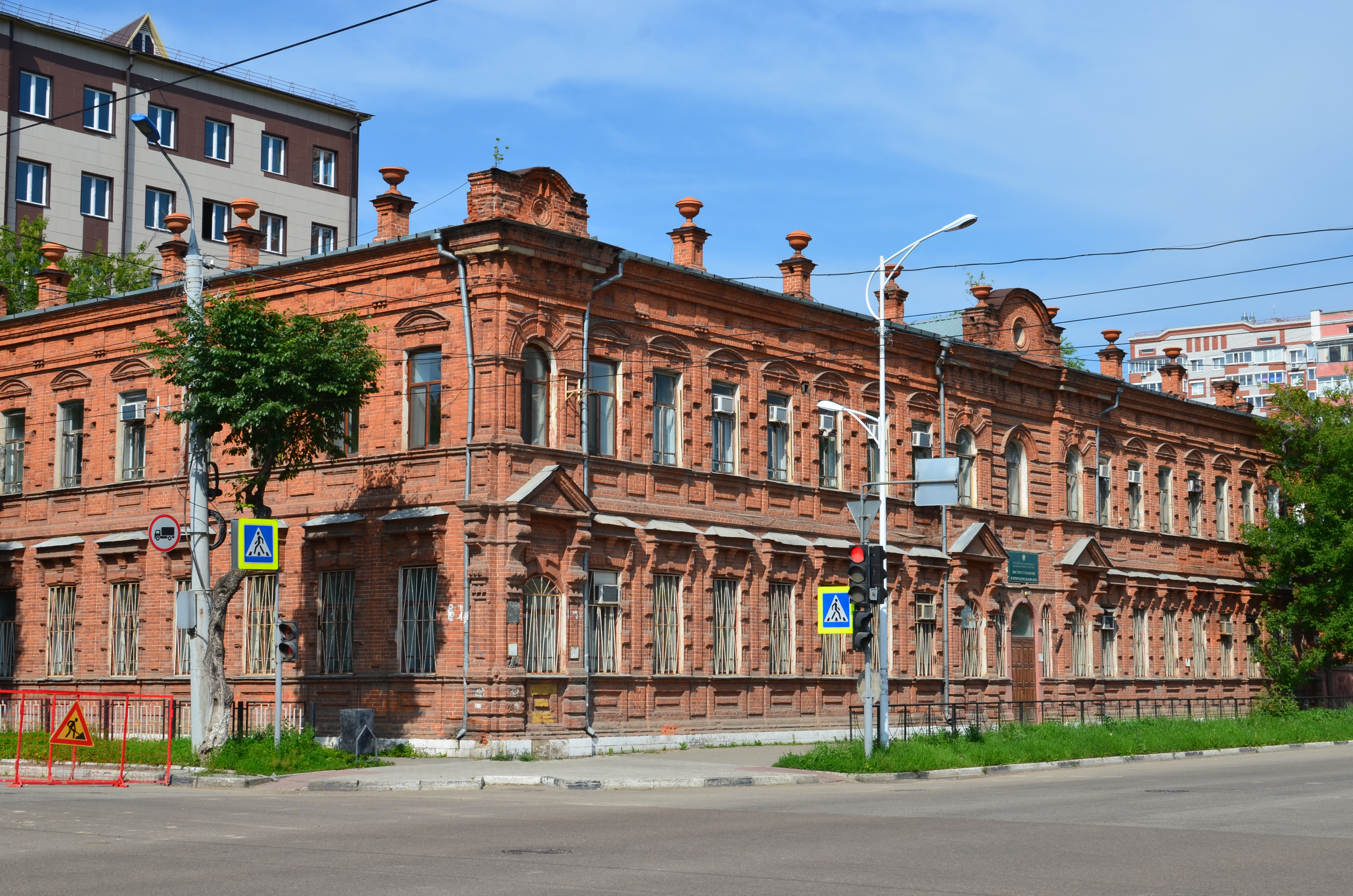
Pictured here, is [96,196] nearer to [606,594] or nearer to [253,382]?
[606,594]

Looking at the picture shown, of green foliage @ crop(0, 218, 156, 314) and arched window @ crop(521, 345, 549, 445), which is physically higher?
green foliage @ crop(0, 218, 156, 314)

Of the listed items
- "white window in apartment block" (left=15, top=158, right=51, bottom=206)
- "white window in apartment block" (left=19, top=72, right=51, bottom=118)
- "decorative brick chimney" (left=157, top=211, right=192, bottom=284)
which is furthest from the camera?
"white window in apartment block" (left=15, top=158, right=51, bottom=206)

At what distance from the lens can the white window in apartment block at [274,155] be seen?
65.9 m

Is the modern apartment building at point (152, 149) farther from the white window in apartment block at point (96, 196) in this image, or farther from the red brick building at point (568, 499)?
the red brick building at point (568, 499)

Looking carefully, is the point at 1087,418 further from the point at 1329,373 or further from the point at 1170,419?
the point at 1329,373

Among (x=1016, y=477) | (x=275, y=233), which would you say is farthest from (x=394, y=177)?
(x=275, y=233)

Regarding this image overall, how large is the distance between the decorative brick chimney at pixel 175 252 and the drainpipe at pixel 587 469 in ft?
33.8

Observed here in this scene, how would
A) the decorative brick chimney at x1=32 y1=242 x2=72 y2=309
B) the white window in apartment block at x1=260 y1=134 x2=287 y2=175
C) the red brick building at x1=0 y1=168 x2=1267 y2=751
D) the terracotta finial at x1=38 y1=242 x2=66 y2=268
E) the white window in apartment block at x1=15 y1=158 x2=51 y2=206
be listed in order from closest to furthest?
1. the red brick building at x1=0 y1=168 x2=1267 y2=751
2. the decorative brick chimney at x1=32 y1=242 x2=72 y2=309
3. the terracotta finial at x1=38 y1=242 x2=66 y2=268
4. the white window in apartment block at x1=15 y1=158 x2=51 y2=206
5. the white window in apartment block at x1=260 y1=134 x2=287 y2=175

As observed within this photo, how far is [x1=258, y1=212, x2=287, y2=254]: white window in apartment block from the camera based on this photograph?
6575cm

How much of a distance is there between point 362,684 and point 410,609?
1.75 metres

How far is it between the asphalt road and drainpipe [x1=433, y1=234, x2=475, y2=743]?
5.02 m

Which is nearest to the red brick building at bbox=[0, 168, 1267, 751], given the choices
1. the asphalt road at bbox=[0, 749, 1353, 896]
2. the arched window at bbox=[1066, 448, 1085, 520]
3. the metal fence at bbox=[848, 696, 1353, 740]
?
the arched window at bbox=[1066, 448, 1085, 520]

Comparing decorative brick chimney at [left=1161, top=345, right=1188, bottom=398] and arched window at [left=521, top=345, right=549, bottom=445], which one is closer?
arched window at [left=521, top=345, right=549, bottom=445]

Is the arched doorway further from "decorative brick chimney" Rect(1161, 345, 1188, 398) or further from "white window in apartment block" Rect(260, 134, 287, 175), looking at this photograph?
"white window in apartment block" Rect(260, 134, 287, 175)
